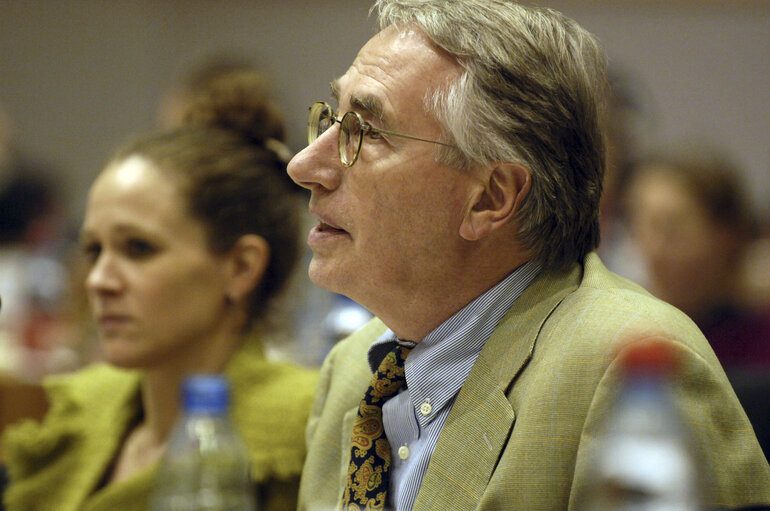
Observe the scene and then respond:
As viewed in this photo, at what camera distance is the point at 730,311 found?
2.57 metres

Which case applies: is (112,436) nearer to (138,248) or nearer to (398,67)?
(138,248)

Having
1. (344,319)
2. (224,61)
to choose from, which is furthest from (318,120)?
(224,61)

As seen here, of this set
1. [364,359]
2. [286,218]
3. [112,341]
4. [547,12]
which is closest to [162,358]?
[112,341]

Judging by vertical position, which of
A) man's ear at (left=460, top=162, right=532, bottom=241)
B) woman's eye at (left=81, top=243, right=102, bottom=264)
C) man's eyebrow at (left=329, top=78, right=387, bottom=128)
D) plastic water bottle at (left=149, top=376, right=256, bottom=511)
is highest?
man's eyebrow at (left=329, top=78, right=387, bottom=128)

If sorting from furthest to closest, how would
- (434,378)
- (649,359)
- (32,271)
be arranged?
(32,271)
(434,378)
(649,359)

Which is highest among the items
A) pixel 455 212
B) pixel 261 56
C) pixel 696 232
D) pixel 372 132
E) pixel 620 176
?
pixel 372 132

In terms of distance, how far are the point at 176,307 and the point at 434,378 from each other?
0.74m

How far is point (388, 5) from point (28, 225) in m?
4.15

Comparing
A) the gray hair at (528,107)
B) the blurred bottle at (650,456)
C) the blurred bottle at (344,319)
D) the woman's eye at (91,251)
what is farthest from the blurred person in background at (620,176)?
the blurred bottle at (650,456)

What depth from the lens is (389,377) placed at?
4.75 feet

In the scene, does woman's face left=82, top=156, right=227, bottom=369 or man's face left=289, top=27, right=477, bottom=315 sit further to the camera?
woman's face left=82, top=156, right=227, bottom=369

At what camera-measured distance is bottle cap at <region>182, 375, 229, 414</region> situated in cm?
103

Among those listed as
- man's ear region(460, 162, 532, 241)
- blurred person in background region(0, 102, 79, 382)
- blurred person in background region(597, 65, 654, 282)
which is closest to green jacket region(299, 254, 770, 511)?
man's ear region(460, 162, 532, 241)

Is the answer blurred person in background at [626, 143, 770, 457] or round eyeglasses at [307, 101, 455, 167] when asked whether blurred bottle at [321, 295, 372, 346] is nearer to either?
round eyeglasses at [307, 101, 455, 167]
